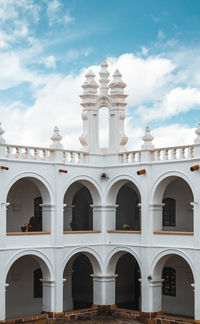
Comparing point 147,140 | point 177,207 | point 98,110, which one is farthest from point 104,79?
point 177,207

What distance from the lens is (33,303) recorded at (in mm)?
33781

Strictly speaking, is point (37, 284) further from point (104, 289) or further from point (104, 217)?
point (104, 217)

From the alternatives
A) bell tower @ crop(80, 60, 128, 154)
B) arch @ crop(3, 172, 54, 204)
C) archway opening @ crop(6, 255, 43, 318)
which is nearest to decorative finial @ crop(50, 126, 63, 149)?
arch @ crop(3, 172, 54, 204)

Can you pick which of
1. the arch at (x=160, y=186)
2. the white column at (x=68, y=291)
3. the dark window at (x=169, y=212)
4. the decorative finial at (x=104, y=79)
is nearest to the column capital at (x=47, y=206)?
the arch at (x=160, y=186)

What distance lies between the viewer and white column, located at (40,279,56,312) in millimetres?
30594

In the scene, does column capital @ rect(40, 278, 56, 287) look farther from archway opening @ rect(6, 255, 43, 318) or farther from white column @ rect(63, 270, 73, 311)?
white column @ rect(63, 270, 73, 311)

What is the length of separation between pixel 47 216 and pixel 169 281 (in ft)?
25.6

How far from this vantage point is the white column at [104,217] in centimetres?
3322

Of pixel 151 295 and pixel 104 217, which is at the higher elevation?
pixel 104 217

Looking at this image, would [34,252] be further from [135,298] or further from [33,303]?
[135,298]

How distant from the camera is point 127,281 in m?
37.8

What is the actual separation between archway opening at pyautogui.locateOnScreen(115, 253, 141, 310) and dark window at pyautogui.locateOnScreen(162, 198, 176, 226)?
4.60 metres

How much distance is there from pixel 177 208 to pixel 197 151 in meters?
4.97

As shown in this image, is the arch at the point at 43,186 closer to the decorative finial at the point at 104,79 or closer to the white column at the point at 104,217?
the white column at the point at 104,217
